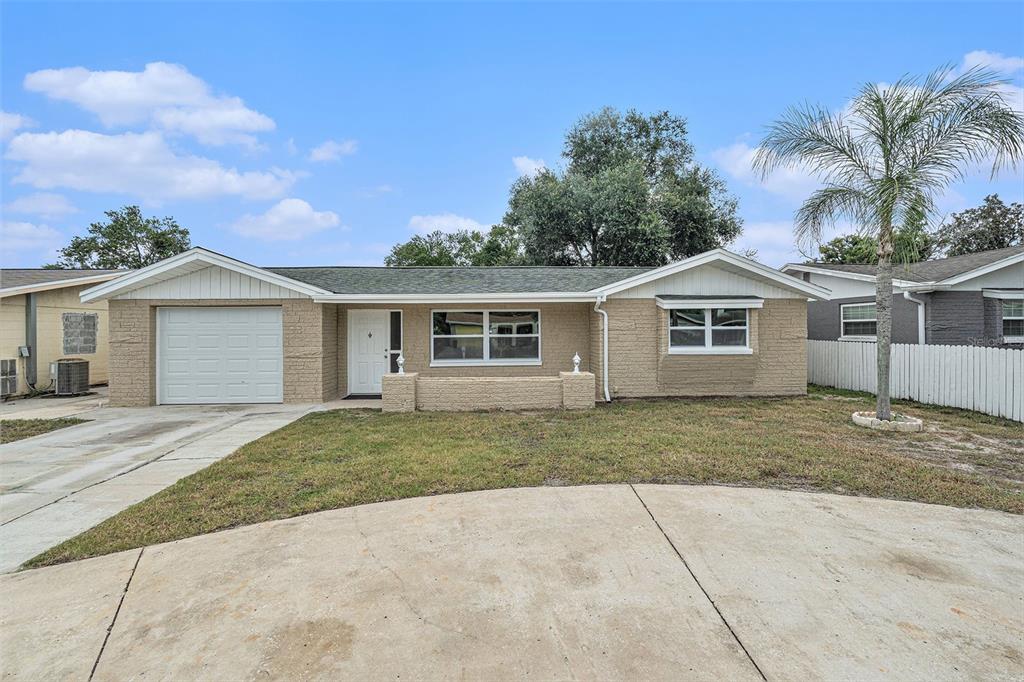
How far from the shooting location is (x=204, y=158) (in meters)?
18.9

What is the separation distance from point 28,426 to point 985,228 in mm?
46202

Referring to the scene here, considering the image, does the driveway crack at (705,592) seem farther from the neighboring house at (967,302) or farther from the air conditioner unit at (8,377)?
the air conditioner unit at (8,377)

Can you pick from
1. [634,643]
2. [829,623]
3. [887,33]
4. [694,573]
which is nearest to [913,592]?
[829,623]

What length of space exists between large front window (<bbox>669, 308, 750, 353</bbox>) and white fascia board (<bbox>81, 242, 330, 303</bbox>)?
7.90 meters

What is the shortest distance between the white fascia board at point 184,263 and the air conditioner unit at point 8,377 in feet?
13.1

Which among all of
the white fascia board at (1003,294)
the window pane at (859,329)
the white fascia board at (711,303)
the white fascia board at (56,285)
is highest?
the white fascia board at (56,285)

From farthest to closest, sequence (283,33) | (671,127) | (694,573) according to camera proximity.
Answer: (671,127)
(283,33)
(694,573)

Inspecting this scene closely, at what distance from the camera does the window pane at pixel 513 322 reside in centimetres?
1239

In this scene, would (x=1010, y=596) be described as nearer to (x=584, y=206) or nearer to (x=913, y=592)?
(x=913, y=592)

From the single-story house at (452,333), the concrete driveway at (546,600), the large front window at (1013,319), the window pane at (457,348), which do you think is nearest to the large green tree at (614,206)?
the large front window at (1013,319)

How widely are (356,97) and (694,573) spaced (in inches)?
643

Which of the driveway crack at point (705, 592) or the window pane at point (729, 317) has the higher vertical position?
the window pane at point (729, 317)

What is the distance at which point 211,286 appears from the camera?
35.9 ft

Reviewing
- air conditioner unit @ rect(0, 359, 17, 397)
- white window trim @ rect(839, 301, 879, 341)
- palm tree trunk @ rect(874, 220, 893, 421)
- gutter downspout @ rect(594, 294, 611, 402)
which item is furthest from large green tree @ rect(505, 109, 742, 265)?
air conditioner unit @ rect(0, 359, 17, 397)
